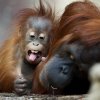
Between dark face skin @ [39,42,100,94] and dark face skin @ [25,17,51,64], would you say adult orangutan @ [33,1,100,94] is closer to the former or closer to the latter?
dark face skin @ [39,42,100,94]

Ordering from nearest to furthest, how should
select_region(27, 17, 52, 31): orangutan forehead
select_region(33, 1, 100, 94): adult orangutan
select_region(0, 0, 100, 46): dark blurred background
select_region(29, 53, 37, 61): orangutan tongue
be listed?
select_region(33, 1, 100, 94): adult orangutan, select_region(29, 53, 37, 61): orangutan tongue, select_region(27, 17, 52, 31): orangutan forehead, select_region(0, 0, 100, 46): dark blurred background

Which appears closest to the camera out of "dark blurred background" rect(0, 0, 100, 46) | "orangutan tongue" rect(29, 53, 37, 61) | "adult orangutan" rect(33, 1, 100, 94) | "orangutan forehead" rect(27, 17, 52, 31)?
"adult orangutan" rect(33, 1, 100, 94)

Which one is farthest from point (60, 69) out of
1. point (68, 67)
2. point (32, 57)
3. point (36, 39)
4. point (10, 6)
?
point (10, 6)

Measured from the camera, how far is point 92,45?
67.5 inches

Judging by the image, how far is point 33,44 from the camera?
2377 millimetres

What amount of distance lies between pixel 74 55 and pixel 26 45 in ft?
2.12

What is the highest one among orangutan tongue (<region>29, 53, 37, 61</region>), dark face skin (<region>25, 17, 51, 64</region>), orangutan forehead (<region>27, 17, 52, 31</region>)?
orangutan forehead (<region>27, 17, 52, 31</region>)

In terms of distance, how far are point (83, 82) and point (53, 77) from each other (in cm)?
15

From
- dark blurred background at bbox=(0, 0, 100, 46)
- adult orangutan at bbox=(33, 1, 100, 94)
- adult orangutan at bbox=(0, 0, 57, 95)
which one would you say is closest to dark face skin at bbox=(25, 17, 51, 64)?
adult orangutan at bbox=(0, 0, 57, 95)

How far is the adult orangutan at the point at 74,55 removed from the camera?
5.72 feet

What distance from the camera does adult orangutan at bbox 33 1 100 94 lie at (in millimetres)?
1743

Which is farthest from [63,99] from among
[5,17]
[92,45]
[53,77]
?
[5,17]

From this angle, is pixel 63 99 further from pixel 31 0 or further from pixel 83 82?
pixel 31 0

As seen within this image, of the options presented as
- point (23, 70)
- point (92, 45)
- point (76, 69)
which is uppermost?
point (92, 45)
